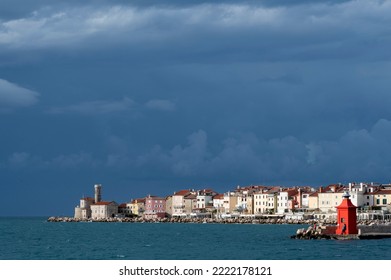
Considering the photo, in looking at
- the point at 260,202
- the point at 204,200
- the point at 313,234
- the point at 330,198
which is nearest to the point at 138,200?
the point at 204,200

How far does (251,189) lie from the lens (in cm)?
12581

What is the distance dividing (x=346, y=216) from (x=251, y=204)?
73.5 metres

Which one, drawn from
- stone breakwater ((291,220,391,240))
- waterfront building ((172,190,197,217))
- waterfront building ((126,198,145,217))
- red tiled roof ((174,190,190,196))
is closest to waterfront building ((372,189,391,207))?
waterfront building ((172,190,197,217))

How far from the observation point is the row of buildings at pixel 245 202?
349ft

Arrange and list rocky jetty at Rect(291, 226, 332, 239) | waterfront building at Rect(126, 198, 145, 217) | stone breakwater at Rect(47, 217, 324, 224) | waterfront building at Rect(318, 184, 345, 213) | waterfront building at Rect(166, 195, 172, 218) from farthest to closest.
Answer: waterfront building at Rect(126, 198, 145, 217) < waterfront building at Rect(166, 195, 172, 218) < waterfront building at Rect(318, 184, 345, 213) < stone breakwater at Rect(47, 217, 324, 224) < rocky jetty at Rect(291, 226, 332, 239)

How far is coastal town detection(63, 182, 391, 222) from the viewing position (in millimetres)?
104938

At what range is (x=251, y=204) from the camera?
121m

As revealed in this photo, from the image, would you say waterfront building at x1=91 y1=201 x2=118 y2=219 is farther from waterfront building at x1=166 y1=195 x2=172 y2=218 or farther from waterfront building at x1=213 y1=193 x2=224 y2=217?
waterfront building at x1=213 y1=193 x2=224 y2=217

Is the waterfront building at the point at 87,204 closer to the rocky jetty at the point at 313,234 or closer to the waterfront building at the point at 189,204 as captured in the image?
the waterfront building at the point at 189,204

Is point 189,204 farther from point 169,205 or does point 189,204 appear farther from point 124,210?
point 124,210

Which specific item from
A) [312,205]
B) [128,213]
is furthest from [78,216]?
[312,205]

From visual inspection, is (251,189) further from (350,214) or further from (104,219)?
(350,214)

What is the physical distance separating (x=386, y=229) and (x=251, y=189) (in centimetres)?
7172
